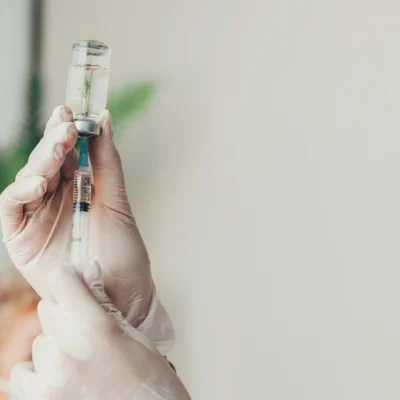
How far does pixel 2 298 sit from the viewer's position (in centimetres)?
136

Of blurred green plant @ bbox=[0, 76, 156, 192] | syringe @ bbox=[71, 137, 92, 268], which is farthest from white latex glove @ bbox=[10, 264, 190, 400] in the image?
blurred green plant @ bbox=[0, 76, 156, 192]

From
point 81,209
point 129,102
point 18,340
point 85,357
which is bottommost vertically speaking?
point 18,340

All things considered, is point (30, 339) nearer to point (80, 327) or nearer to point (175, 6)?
point (80, 327)

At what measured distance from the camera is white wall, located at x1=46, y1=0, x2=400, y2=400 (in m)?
1.30

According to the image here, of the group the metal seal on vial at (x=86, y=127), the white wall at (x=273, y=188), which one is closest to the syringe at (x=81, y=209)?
the metal seal on vial at (x=86, y=127)

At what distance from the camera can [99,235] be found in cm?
121

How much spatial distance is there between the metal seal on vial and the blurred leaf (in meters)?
0.32

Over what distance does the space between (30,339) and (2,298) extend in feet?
0.36

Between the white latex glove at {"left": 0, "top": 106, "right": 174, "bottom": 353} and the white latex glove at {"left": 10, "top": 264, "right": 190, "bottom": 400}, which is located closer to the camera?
the white latex glove at {"left": 10, "top": 264, "right": 190, "bottom": 400}

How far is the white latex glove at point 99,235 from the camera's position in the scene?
46.1 inches

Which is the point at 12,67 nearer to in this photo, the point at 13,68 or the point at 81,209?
the point at 13,68

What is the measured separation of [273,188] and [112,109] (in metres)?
0.42

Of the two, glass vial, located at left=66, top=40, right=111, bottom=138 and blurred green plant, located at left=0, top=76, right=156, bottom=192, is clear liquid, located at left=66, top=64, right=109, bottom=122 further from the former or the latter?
blurred green plant, located at left=0, top=76, right=156, bottom=192

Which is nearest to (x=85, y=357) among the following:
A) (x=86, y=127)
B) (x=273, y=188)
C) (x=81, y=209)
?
(x=81, y=209)
